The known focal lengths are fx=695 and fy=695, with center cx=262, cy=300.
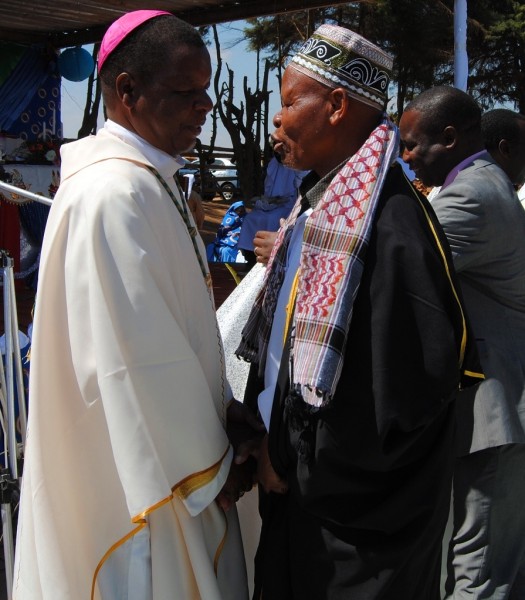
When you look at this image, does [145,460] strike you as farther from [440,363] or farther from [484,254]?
[484,254]

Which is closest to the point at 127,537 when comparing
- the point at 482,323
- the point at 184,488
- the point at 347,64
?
the point at 184,488

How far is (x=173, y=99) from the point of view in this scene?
6.02 feet

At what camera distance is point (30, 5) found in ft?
26.2

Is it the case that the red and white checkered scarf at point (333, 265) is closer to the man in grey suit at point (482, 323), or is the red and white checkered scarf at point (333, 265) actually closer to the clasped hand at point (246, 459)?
the clasped hand at point (246, 459)

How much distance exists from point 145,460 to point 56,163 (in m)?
7.48

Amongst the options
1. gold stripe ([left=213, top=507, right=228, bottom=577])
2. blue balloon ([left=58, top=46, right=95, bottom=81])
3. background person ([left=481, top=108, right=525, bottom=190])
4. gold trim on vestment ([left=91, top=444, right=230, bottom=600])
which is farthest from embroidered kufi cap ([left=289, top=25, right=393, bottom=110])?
blue balloon ([left=58, top=46, right=95, bottom=81])

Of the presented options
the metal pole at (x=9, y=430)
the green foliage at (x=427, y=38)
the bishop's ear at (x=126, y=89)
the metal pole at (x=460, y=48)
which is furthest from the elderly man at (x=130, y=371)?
the green foliage at (x=427, y=38)

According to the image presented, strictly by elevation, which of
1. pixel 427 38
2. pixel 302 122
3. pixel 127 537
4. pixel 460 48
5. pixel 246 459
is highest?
pixel 427 38

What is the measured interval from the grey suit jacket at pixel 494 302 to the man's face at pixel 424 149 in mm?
132

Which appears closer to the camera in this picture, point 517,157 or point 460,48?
point 517,157

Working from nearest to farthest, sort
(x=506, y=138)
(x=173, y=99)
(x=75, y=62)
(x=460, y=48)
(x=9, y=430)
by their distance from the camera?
(x=173, y=99), (x=9, y=430), (x=506, y=138), (x=460, y=48), (x=75, y=62)

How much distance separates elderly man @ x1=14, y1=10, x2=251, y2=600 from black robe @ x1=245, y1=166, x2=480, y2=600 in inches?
8.4

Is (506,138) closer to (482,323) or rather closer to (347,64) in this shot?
(482,323)

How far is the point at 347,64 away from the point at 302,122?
0.18 m
